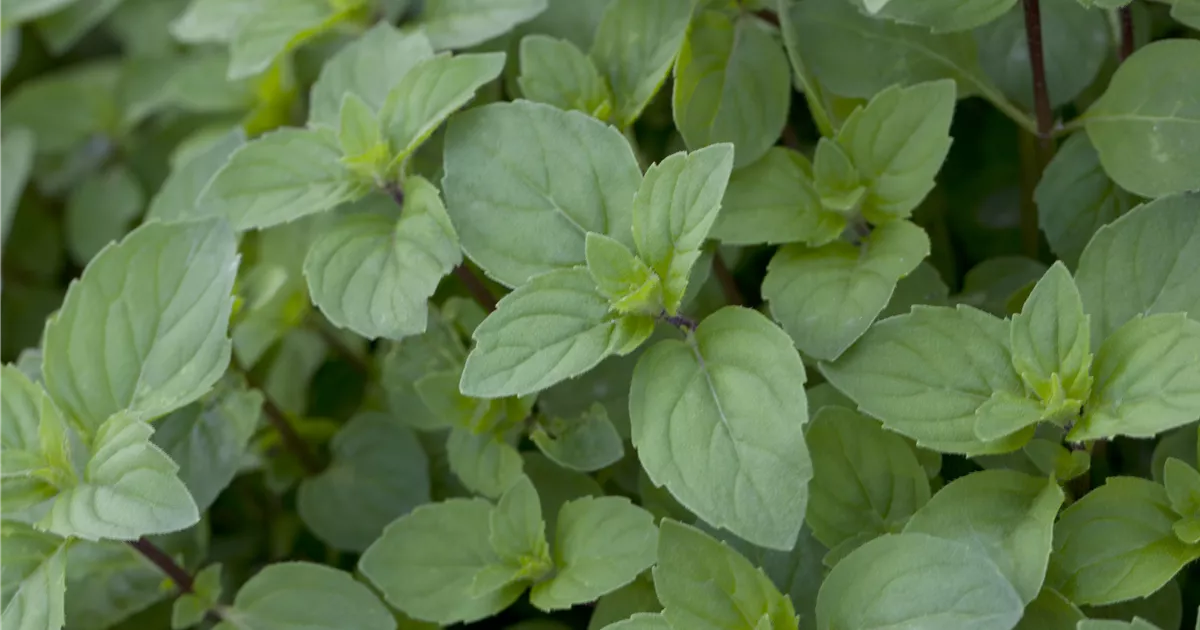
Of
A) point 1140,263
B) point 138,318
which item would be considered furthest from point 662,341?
point 138,318

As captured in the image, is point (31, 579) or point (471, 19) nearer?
point (31, 579)

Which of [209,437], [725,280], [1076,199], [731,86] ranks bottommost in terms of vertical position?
[209,437]

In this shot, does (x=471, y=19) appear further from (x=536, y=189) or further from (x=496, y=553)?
(x=496, y=553)

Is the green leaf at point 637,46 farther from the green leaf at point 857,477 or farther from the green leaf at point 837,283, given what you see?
the green leaf at point 857,477

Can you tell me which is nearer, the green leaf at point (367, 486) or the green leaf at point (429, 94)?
the green leaf at point (429, 94)

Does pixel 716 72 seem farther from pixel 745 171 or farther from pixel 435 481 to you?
pixel 435 481

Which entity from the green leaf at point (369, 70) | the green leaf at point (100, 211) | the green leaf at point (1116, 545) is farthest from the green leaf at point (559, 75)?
the green leaf at point (100, 211)

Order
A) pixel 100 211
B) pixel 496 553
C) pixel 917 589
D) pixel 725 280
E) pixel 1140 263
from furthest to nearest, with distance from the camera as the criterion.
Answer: pixel 100 211 < pixel 725 280 < pixel 496 553 < pixel 1140 263 < pixel 917 589
